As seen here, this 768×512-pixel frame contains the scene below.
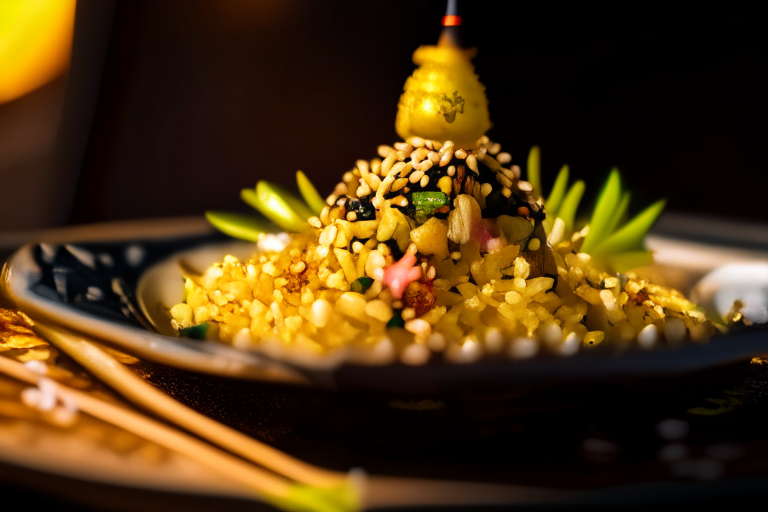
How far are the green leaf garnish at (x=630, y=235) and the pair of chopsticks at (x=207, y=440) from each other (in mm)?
729

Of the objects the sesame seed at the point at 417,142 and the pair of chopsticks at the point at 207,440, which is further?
the sesame seed at the point at 417,142

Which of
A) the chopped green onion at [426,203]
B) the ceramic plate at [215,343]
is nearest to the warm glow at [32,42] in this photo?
the ceramic plate at [215,343]

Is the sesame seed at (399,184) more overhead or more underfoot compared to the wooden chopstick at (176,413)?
more overhead

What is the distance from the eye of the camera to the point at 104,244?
44.0 inches

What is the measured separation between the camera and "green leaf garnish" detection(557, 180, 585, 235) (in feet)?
3.78

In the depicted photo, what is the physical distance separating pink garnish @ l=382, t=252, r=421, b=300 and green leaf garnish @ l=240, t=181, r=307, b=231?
0.31m

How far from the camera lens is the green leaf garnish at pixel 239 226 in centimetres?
116

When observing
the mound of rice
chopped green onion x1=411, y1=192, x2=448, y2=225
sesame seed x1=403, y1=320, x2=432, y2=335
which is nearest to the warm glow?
the mound of rice

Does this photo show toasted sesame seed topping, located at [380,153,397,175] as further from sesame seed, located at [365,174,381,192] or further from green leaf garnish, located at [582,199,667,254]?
green leaf garnish, located at [582,199,667,254]

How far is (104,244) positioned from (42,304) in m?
0.39

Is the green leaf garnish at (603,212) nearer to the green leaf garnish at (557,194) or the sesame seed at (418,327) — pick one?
the green leaf garnish at (557,194)

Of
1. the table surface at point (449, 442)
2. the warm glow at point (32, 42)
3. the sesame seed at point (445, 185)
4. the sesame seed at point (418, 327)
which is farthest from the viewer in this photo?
the warm glow at point (32, 42)

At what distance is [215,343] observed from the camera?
602 millimetres

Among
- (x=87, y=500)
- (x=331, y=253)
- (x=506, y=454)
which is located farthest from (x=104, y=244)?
(x=506, y=454)
